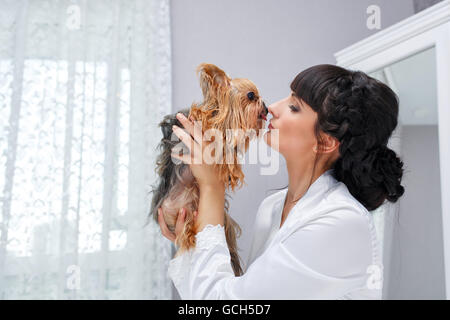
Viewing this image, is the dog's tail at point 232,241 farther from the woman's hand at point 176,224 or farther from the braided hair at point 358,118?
the braided hair at point 358,118

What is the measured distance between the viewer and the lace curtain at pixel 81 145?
172cm

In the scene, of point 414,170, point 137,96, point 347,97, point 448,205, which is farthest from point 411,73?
point 137,96

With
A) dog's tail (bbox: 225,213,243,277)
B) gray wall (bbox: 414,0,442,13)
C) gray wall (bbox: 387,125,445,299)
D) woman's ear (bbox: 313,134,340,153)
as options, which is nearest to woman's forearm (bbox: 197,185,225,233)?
dog's tail (bbox: 225,213,243,277)

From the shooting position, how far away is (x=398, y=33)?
5.46 ft

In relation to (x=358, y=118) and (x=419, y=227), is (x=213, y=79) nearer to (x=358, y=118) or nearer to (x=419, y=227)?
(x=358, y=118)

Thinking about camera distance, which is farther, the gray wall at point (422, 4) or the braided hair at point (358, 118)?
the gray wall at point (422, 4)

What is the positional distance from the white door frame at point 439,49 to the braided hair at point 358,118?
0.47 m

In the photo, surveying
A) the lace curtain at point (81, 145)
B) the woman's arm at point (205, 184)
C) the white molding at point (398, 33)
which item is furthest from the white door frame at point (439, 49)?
the lace curtain at point (81, 145)

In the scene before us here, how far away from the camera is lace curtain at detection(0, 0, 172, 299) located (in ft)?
5.63

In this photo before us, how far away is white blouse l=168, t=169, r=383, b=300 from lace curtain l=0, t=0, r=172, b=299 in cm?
84

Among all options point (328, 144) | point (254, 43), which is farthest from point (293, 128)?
point (254, 43)

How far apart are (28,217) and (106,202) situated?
1.17ft

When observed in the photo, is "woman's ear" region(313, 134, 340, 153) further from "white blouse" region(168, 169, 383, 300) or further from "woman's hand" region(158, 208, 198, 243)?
"woman's hand" region(158, 208, 198, 243)

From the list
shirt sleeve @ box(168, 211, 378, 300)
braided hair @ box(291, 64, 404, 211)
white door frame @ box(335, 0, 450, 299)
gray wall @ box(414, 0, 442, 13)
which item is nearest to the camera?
shirt sleeve @ box(168, 211, 378, 300)
